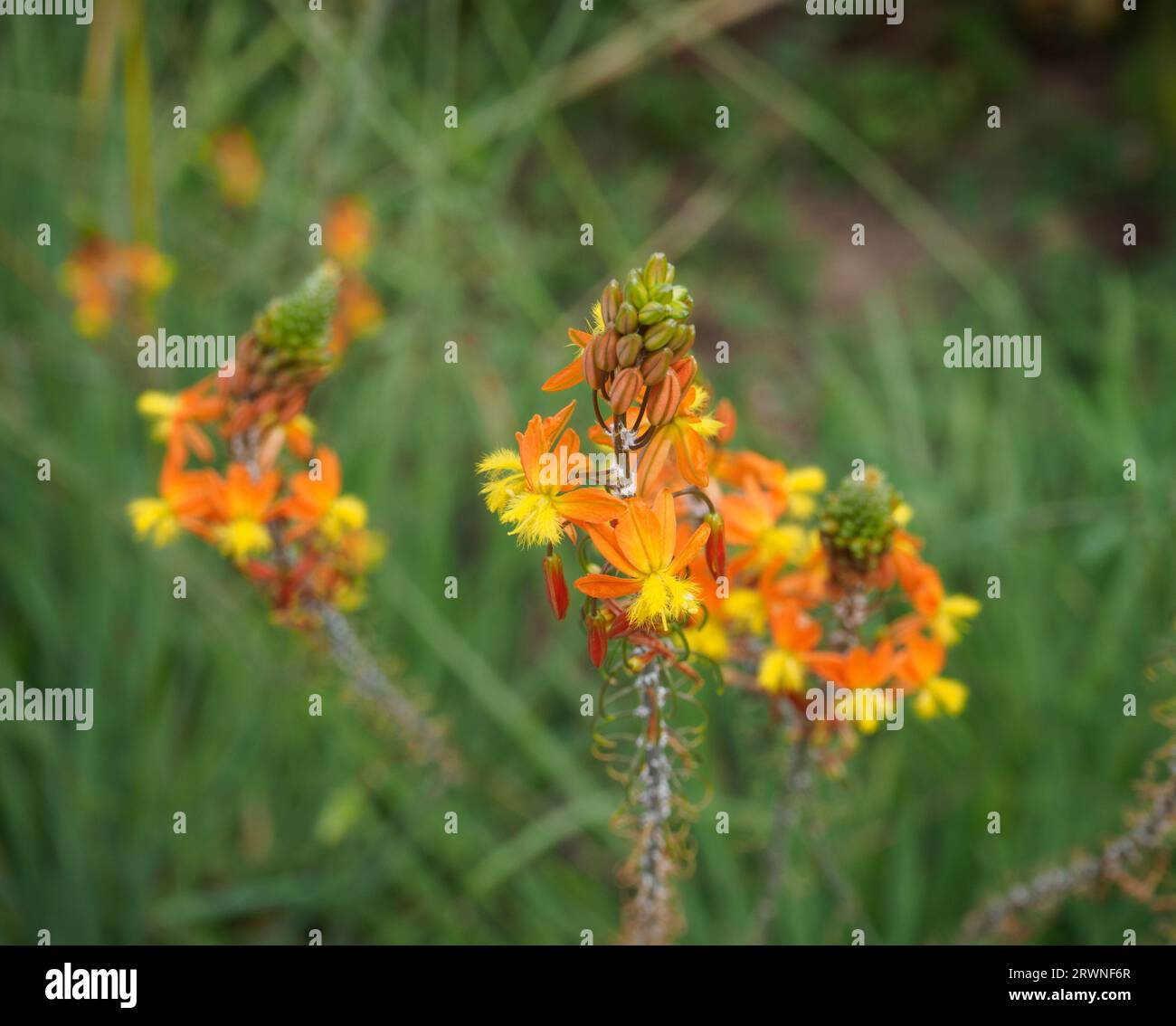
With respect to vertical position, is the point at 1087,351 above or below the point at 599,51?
below

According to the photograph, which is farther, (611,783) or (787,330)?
(787,330)

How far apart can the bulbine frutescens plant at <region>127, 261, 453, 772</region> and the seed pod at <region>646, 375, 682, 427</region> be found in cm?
73

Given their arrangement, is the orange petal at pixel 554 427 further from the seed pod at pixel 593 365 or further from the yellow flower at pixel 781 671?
the yellow flower at pixel 781 671

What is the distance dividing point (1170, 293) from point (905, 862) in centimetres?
394

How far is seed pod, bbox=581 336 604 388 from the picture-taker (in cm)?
136

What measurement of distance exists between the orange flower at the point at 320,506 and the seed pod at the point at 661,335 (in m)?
0.83

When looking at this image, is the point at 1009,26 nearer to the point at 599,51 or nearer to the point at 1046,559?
the point at 599,51

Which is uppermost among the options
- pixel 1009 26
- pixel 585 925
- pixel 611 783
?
pixel 1009 26

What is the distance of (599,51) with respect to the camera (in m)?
4.41

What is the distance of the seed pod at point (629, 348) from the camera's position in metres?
1.32

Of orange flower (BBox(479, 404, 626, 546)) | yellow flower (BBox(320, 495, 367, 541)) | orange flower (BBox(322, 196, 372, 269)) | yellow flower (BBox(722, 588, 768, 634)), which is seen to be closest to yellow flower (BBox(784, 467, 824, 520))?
yellow flower (BBox(722, 588, 768, 634))

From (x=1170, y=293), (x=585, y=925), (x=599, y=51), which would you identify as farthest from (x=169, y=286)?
(x=1170, y=293)

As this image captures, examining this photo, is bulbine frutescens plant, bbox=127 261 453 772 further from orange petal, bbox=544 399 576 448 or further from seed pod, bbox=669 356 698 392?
seed pod, bbox=669 356 698 392

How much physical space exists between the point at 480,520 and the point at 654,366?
316 cm
